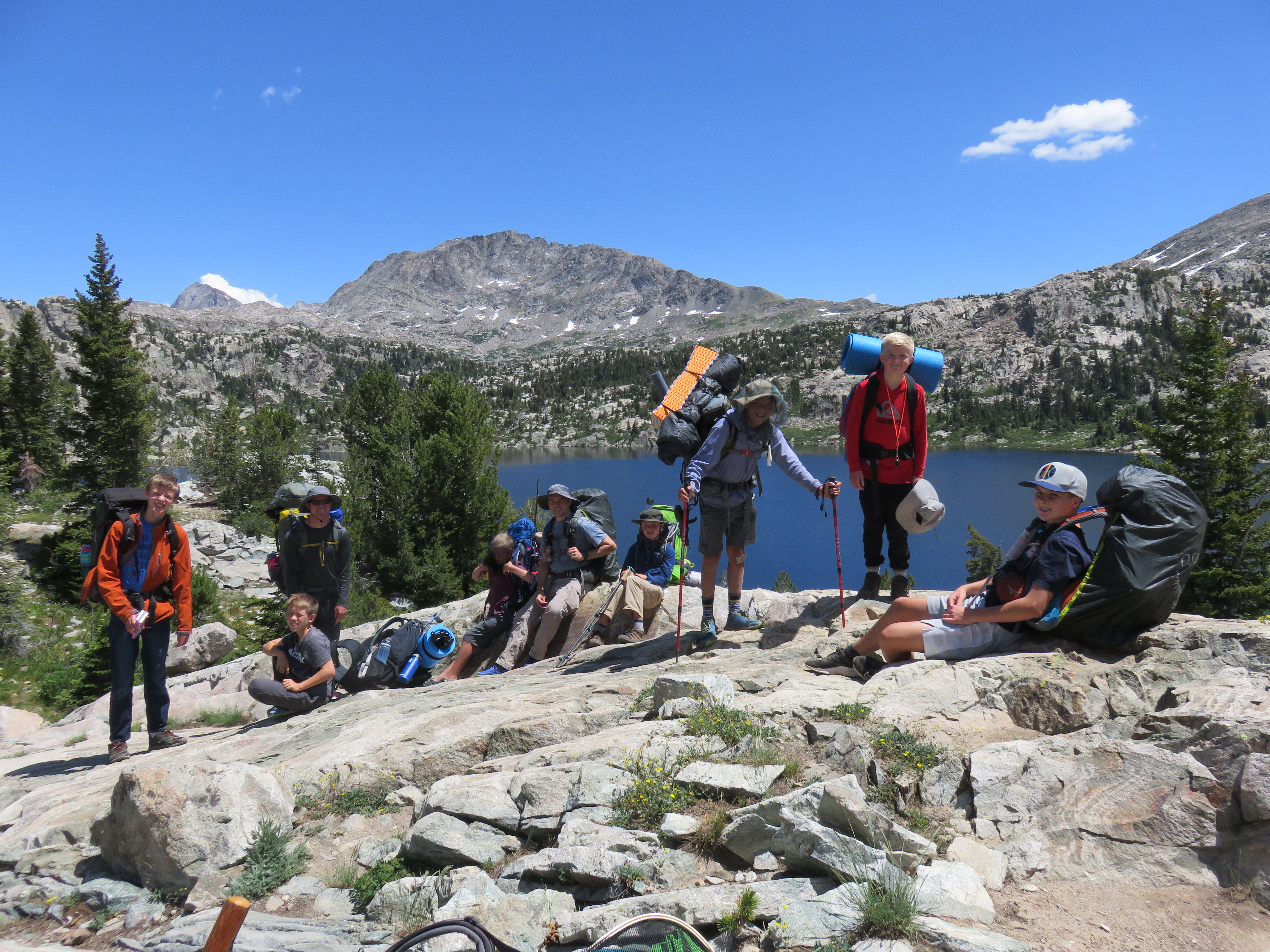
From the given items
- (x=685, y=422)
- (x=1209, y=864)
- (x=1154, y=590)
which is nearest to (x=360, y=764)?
(x=685, y=422)

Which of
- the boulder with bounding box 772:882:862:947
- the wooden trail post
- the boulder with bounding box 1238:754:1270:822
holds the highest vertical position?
the wooden trail post

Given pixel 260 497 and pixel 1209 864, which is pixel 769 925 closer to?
pixel 1209 864

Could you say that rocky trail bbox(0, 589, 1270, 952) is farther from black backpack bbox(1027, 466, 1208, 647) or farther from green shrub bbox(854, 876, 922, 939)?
black backpack bbox(1027, 466, 1208, 647)

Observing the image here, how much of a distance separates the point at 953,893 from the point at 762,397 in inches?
181

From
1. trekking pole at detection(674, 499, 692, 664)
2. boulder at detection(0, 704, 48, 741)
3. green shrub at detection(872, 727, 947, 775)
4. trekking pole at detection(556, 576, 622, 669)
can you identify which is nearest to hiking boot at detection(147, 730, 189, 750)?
trekking pole at detection(556, 576, 622, 669)

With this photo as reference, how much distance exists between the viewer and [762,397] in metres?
6.73

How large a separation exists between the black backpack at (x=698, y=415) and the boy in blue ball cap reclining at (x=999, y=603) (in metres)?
2.52

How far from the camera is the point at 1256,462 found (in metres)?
22.8

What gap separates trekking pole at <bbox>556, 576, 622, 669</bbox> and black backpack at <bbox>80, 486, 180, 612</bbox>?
432cm

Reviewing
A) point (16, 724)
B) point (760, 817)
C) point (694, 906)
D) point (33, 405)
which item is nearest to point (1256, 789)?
point (760, 817)

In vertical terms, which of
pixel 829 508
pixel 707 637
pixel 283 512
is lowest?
pixel 829 508

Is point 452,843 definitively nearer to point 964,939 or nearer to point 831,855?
point 831,855

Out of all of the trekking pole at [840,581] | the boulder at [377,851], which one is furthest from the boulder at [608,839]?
the trekking pole at [840,581]

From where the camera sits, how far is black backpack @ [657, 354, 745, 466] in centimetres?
711
